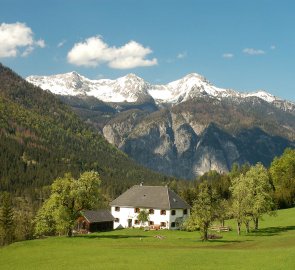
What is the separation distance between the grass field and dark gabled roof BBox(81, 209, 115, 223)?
25.9m

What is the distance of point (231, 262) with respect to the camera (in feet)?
169

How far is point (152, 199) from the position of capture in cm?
11762

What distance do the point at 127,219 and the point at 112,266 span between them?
6690 centimetres

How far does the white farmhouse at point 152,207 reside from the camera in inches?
4446

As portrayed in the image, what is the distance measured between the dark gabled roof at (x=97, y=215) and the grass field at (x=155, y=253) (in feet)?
85.1

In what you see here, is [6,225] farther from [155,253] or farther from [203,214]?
[155,253]

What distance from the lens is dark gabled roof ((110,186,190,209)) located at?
376ft

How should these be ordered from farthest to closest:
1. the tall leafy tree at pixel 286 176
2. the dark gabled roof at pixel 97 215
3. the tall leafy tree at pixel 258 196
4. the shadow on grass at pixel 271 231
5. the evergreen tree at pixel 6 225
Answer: the tall leafy tree at pixel 286 176, the evergreen tree at pixel 6 225, the dark gabled roof at pixel 97 215, the tall leafy tree at pixel 258 196, the shadow on grass at pixel 271 231

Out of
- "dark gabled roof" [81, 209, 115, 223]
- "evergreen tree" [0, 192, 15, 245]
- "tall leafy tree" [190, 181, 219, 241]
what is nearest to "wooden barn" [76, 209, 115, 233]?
"dark gabled roof" [81, 209, 115, 223]

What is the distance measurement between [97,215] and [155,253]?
5595cm

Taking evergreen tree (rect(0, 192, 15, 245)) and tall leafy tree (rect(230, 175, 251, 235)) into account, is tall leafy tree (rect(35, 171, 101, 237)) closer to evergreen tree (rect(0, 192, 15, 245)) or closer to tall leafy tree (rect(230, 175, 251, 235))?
tall leafy tree (rect(230, 175, 251, 235))

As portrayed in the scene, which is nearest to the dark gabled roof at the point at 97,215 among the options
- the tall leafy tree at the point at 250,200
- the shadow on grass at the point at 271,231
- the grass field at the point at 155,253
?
the grass field at the point at 155,253

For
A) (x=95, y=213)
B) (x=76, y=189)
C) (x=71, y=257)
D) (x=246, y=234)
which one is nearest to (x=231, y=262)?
(x=71, y=257)

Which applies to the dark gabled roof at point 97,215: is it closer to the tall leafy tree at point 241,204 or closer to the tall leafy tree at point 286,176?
the tall leafy tree at point 241,204
